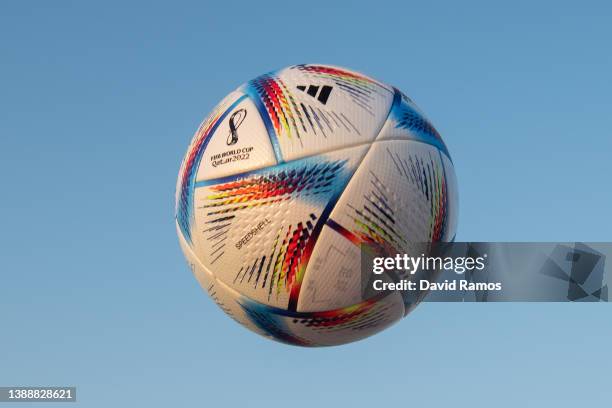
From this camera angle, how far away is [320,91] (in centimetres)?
1441

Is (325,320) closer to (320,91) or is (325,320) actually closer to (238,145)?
(238,145)

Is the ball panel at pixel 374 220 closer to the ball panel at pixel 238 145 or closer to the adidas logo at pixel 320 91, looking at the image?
the adidas logo at pixel 320 91

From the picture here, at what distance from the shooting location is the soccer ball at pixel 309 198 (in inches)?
535

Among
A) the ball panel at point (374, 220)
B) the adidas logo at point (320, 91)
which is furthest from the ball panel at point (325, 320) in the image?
the adidas logo at point (320, 91)

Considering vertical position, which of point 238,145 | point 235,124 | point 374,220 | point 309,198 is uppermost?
point 235,124

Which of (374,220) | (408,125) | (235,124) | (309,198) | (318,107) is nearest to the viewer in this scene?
(309,198)

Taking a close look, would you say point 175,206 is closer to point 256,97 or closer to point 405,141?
point 256,97

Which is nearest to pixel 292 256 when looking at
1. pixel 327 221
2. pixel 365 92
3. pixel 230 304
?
pixel 327 221

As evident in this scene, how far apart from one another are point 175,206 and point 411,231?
383cm

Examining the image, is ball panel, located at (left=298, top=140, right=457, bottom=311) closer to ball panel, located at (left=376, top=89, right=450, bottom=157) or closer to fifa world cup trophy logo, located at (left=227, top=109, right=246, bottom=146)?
ball panel, located at (left=376, top=89, right=450, bottom=157)

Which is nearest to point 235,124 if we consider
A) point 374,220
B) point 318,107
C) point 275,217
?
point 318,107

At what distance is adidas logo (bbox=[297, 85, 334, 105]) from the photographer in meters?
14.3

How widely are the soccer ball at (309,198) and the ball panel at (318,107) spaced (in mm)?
16

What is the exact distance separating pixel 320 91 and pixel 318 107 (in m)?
0.39
